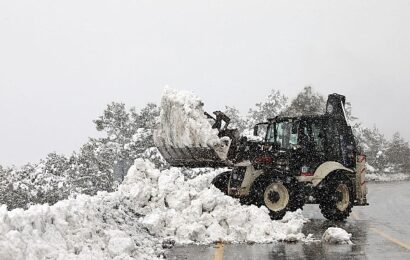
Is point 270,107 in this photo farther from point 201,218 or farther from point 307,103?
point 201,218

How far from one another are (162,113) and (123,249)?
21.4ft

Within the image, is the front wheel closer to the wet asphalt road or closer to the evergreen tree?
the wet asphalt road

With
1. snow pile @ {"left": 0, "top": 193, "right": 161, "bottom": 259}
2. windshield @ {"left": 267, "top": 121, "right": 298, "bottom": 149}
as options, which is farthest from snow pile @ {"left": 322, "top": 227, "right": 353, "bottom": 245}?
windshield @ {"left": 267, "top": 121, "right": 298, "bottom": 149}

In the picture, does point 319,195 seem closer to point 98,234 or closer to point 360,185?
point 360,185

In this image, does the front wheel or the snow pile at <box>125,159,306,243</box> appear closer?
the snow pile at <box>125,159,306,243</box>

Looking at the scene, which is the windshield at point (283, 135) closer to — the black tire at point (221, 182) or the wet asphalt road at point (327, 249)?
the black tire at point (221, 182)

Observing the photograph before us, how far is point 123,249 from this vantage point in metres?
8.10

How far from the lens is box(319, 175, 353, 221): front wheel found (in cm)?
1402

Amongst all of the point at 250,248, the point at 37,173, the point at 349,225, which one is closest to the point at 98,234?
the point at 250,248

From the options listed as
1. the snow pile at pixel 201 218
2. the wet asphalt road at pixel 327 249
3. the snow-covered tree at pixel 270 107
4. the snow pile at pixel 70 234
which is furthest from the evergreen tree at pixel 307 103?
the snow pile at pixel 70 234

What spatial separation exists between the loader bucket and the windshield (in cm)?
162

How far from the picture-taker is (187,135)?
13.7 metres

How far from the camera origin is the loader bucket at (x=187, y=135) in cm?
1357

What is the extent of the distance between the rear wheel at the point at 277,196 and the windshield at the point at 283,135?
1.23m
